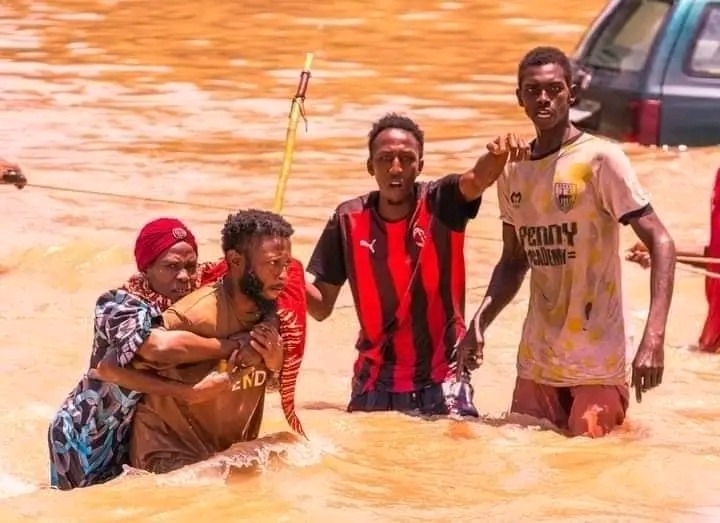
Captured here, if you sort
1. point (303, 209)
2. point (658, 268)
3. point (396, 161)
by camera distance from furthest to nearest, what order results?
point (303, 209) → point (396, 161) → point (658, 268)

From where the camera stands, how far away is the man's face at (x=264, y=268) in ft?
17.5

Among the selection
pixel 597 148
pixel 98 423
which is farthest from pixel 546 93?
pixel 98 423

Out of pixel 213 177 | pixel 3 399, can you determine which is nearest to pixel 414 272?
pixel 3 399

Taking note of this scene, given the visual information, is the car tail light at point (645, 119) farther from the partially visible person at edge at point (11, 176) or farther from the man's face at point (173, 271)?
the man's face at point (173, 271)

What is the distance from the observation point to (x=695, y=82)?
11.4 meters

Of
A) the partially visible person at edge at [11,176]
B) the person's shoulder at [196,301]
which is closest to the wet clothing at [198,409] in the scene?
the person's shoulder at [196,301]

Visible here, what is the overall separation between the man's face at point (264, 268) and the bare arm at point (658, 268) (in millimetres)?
1191

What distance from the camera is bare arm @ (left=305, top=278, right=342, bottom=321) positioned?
6430 mm

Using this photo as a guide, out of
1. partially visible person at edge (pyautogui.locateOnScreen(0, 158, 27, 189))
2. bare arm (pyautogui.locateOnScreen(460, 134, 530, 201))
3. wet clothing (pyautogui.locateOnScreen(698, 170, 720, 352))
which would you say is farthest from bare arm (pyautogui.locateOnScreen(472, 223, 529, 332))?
partially visible person at edge (pyautogui.locateOnScreen(0, 158, 27, 189))

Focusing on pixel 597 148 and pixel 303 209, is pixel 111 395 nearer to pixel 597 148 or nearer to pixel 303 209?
pixel 597 148

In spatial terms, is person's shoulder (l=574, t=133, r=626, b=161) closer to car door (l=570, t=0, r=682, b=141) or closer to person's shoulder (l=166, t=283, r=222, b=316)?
person's shoulder (l=166, t=283, r=222, b=316)

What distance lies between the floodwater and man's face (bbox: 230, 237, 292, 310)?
0.61m

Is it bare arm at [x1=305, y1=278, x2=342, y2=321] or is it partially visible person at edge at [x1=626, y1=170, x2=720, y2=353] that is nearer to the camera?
bare arm at [x1=305, y1=278, x2=342, y2=321]

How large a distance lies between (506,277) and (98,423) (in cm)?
161
